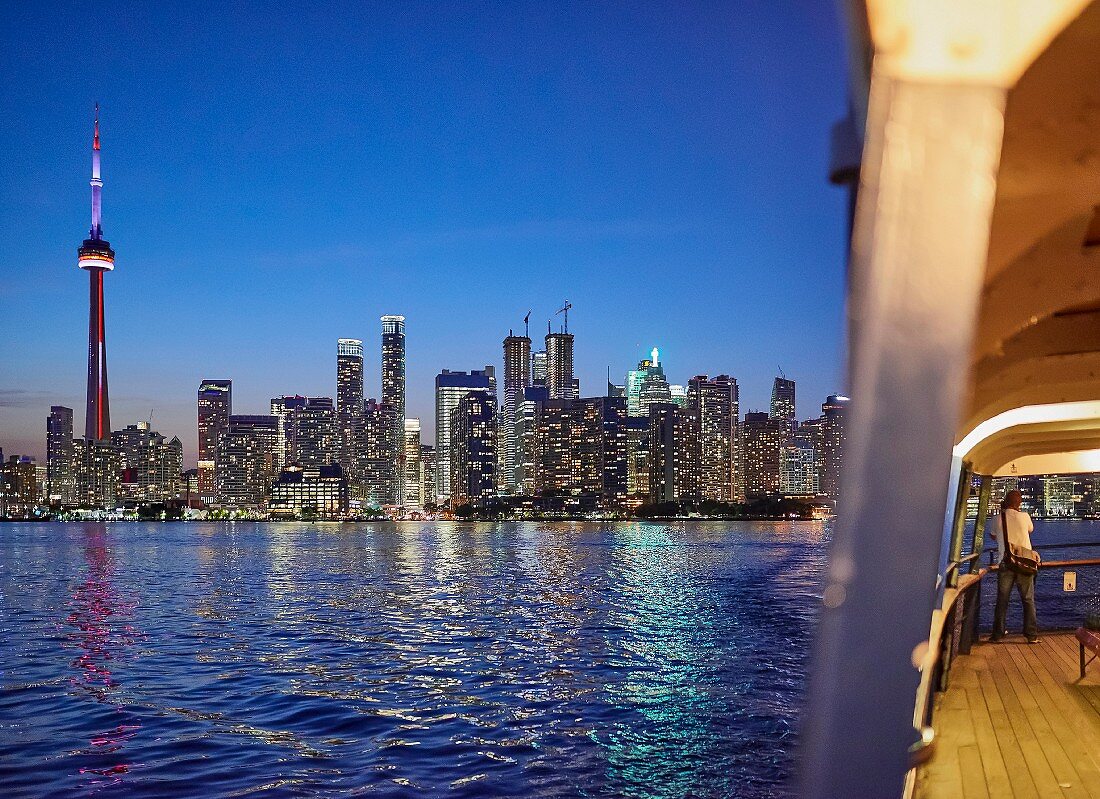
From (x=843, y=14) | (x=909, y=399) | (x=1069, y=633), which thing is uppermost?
(x=843, y=14)

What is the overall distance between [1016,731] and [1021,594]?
193 inches

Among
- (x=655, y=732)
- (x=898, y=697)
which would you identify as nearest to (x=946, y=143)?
(x=898, y=697)

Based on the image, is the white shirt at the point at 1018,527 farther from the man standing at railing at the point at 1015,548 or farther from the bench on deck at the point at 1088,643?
the bench on deck at the point at 1088,643

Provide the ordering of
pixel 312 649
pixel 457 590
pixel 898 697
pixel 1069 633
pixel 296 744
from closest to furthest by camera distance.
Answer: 1. pixel 898 697
2. pixel 1069 633
3. pixel 296 744
4. pixel 312 649
5. pixel 457 590

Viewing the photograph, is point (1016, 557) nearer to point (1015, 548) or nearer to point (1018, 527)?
point (1015, 548)

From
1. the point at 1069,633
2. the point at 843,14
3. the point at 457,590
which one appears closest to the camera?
the point at 843,14

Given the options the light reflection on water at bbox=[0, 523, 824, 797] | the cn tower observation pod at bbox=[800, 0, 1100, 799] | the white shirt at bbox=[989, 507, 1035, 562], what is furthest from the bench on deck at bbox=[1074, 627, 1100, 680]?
the cn tower observation pod at bbox=[800, 0, 1100, 799]

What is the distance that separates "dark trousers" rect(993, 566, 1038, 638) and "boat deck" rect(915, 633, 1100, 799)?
2.84 ft

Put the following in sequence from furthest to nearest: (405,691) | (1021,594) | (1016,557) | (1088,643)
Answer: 1. (405,691)
2. (1016,557)
3. (1021,594)
4. (1088,643)

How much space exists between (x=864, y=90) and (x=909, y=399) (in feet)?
2.49

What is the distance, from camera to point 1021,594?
1224 cm

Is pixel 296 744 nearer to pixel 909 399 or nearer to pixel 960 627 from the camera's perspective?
pixel 960 627

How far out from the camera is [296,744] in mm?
15992

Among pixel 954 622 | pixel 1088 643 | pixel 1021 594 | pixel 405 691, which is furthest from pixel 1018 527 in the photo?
pixel 405 691
